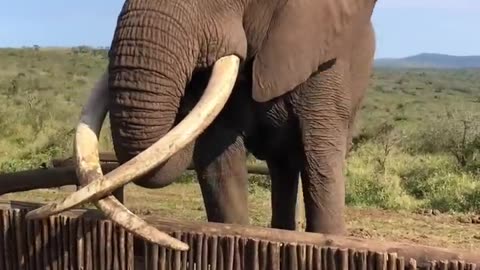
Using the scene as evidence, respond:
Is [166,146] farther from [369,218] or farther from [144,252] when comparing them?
[369,218]

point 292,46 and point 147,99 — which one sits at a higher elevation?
point 292,46

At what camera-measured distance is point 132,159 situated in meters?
3.94

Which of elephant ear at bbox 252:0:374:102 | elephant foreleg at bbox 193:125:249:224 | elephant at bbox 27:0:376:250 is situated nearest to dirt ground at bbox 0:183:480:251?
elephant at bbox 27:0:376:250

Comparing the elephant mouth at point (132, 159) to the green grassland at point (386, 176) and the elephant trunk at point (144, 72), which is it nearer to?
the elephant trunk at point (144, 72)

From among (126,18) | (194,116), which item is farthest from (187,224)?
(126,18)

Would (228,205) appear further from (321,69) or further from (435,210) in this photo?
(435,210)

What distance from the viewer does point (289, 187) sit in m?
6.07

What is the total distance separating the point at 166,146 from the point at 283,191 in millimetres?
2267

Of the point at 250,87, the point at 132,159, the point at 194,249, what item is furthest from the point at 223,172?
the point at 132,159

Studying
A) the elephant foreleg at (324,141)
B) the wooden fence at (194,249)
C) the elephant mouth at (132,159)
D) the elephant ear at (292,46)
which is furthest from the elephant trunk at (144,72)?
the elephant foreleg at (324,141)

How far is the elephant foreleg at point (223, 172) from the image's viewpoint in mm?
5336

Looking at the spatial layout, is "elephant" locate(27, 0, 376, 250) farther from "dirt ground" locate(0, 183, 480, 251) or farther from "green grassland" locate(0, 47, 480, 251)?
"green grassland" locate(0, 47, 480, 251)

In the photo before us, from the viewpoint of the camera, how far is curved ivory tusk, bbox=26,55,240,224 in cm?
381

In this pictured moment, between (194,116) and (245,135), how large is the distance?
122 centimetres
